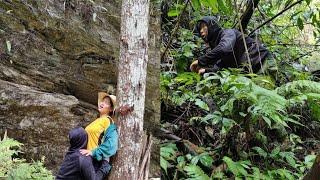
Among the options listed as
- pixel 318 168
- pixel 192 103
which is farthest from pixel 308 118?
pixel 318 168

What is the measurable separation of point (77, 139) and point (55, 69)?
4.79 ft

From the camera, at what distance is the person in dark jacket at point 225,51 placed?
272 inches

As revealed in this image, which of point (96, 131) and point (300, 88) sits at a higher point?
point (300, 88)

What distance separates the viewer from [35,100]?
14.9ft

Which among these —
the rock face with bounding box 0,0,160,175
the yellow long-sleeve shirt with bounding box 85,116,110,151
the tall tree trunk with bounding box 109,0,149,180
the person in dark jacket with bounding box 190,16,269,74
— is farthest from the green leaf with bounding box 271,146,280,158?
the yellow long-sleeve shirt with bounding box 85,116,110,151

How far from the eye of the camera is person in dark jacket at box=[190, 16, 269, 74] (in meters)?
6.92

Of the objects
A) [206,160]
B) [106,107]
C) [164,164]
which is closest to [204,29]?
[206,160]

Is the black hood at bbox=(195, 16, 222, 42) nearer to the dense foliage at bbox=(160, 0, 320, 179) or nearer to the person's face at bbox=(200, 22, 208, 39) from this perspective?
the person's face at bbox=(200, 22, 208, 39)

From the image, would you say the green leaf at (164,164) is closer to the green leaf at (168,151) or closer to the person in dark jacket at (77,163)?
the green leaf at (168,151)

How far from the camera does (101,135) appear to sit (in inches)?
154

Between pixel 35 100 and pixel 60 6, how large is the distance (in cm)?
146

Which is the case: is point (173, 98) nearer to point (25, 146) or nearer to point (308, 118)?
point (308, 118)

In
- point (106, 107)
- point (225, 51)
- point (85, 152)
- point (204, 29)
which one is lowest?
point (85, 152)

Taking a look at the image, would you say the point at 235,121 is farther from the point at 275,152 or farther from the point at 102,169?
the point at 102,169
